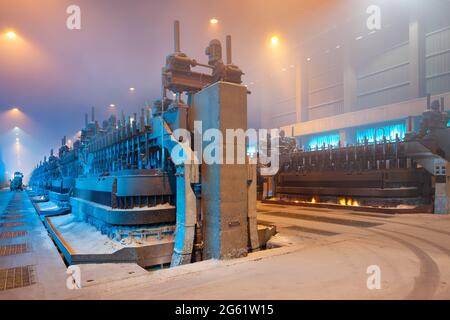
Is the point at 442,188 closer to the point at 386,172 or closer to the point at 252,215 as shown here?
the point at 386,172

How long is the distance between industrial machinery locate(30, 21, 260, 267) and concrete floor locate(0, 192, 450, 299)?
917 millimetres

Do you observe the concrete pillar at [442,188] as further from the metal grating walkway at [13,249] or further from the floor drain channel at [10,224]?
the floor drain channel at [10,224]

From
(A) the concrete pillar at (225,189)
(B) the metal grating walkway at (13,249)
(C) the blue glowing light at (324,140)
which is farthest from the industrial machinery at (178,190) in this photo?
(C) the blue glowing light at (324,140)

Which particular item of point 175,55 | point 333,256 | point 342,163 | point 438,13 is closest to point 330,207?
point 342,163

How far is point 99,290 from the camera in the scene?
381 centimetres

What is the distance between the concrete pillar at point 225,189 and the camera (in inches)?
216

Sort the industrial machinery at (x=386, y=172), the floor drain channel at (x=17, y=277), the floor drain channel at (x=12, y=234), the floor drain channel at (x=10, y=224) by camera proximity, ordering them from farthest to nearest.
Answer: the industrial machinery at (x=386, y=172) < the floor drain channel at (x=10, y=224) < the floor drain channel at (x=12, y=234) < the floor drain channel at (x=17, y=277)

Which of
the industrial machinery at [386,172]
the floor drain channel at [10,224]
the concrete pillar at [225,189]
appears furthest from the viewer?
the industrial machinery at [386,172]

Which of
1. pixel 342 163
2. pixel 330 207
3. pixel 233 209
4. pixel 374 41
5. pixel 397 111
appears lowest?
pixel 330 207

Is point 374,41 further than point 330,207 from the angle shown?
Yes

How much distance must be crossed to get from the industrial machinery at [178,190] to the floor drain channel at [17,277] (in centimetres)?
155
